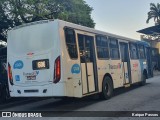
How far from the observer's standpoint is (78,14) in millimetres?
27984

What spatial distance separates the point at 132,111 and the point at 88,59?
2.81 metres

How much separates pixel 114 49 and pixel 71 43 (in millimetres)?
4172

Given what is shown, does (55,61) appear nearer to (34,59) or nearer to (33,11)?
(34,59)

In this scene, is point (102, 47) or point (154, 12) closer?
point (102, 47)

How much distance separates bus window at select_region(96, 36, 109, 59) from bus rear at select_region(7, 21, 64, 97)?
2790 millimetres

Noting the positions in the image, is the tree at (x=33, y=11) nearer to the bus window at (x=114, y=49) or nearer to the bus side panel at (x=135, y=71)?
the bus side panel at (x=135, y=71)

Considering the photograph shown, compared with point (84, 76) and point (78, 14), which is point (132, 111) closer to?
point (84, 76)

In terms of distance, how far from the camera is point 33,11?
24750mm

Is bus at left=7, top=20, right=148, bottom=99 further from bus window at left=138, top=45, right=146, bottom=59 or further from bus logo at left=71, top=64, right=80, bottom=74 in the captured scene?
bus window at left=138, top=45, right=146, bottom=59

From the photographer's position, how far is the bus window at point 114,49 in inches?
551

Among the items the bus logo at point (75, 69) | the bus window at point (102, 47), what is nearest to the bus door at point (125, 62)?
the bus window at point (102, 47)

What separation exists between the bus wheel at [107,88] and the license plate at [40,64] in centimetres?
316

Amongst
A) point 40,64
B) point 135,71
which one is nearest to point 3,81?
point 40,64

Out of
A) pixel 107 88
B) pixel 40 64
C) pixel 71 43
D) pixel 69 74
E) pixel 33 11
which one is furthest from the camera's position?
pixel 33 11
